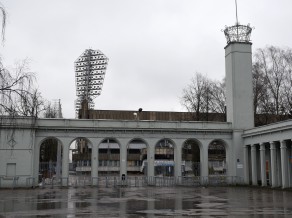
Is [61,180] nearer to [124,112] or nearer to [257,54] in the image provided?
[257,54]

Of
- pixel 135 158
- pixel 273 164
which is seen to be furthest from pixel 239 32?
pixel 135 158

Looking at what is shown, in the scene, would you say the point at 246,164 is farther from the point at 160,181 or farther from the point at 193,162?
the point at 160,181

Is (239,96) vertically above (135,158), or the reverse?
(239,96)

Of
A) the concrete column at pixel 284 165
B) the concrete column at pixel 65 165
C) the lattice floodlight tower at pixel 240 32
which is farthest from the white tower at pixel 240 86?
the concrete column at pixel 65 165

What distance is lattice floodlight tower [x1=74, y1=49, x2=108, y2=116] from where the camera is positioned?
9238cm

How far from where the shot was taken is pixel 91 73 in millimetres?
93062

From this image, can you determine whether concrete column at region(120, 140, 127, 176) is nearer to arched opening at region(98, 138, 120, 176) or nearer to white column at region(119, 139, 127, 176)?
white column at region(119, 139, 127, 176)

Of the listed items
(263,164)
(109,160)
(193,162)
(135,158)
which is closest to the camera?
(263,164)

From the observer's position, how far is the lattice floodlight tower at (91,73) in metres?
92.4

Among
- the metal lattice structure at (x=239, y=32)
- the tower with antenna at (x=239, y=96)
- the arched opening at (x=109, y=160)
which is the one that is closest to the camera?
the tower with antenna at (x=239, y=96)

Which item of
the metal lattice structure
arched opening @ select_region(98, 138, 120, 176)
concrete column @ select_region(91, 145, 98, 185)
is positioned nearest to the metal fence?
concrete column @ select_region(91, 145, 98, 185)

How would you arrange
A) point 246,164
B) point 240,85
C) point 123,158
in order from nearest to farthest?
point 123,158
point 246,164
point 240,85

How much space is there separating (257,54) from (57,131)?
1072 inches

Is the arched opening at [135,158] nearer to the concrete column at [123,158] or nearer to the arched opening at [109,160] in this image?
the arched opening at [109,160]
